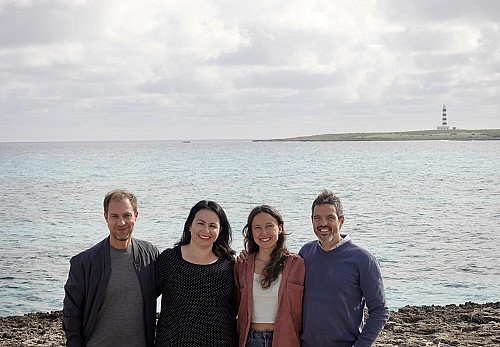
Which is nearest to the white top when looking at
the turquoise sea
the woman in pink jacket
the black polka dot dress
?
the woman in pink jacket

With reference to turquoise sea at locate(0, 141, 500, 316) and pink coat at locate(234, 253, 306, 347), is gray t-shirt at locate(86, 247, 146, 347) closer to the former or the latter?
pink coat at locate(234, 253, 306, 347)

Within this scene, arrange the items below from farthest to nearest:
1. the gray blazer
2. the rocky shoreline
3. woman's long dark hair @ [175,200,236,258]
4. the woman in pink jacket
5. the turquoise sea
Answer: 1. the turquoise sea
2. the rocky shoreline
3. woman's long dark hair @ [175,200,236,258]
4. the woman in pink jacket
5. the gray blazer

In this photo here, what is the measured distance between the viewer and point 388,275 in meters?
17.7

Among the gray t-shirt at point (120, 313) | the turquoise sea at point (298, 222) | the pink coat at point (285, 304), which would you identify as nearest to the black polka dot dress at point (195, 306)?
the pink coat at point (285, 304)

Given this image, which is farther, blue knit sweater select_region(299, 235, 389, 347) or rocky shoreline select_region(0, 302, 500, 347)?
rocky shoreline select_region(0, 302, 500, 347)

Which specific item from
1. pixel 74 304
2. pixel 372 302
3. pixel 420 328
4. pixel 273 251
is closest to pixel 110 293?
pixel 74 304

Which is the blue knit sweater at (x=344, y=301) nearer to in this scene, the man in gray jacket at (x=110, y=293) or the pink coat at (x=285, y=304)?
the pink coat at (x=285, y=304)

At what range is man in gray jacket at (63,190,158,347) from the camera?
16.3 ft

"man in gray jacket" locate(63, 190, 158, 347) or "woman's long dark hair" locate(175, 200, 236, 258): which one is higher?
"woman's long dark hair" locate(175, 200, 236, 258)

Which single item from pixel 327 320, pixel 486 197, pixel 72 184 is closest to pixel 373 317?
pixel 327 320

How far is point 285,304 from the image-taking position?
5.06m

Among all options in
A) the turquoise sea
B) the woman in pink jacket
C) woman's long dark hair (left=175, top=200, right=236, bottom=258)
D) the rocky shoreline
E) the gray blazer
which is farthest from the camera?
the turquoise sea

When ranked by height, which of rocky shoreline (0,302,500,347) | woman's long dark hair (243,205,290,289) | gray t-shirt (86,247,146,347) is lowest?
rocky shoreline (0,302,500,347)

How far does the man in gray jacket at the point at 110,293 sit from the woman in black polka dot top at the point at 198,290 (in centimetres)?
18
